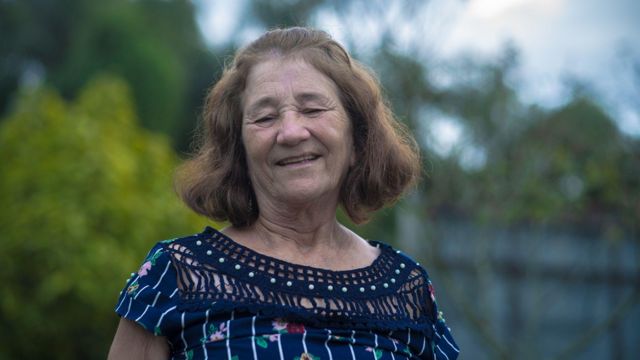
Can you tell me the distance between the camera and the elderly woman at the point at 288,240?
1.94 metres

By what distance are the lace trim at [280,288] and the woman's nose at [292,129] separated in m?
0.31

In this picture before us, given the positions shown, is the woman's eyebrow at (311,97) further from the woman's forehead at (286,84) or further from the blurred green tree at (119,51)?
the blurred green tree at (119,51)

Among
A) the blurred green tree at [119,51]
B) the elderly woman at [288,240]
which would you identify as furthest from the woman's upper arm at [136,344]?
the blurred green tree at [119,51]

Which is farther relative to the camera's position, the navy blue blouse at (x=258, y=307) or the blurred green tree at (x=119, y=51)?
the blurred green tree at (x=119, y=51)

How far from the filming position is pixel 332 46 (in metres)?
2.27

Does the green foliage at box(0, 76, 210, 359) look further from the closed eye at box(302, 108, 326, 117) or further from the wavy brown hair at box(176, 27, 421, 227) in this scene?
the closed eye at box(302, 108, 326, 117)

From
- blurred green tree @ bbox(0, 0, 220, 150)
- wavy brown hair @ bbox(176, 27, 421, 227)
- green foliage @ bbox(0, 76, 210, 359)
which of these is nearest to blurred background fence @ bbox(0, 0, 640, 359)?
green foliage @ bbox(0, 76, 210, 359)

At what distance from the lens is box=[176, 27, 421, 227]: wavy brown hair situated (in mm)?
2230

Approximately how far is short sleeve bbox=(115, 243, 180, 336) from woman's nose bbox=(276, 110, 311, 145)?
1.39 feet

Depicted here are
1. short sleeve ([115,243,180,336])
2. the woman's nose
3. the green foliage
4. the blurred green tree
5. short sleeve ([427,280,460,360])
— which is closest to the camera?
short sleeve ([115,243,180,336])

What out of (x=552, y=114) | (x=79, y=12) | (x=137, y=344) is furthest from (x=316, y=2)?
(x=79, y=12)

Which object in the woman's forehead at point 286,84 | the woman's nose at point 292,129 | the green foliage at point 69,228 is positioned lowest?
the woman's nose at point 292,129

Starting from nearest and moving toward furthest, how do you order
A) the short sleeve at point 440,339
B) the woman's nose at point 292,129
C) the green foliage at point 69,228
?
1. the woman's nose at point 292,129
2. the short sleeve at point 440,339
3. the green foliage at point 69,228

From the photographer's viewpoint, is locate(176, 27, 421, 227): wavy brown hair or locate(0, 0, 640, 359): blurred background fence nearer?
locate(176, 27, 421, 227): wavy brown hair
